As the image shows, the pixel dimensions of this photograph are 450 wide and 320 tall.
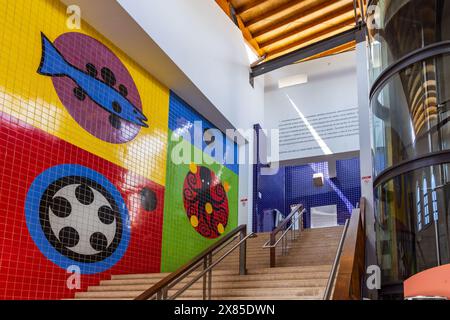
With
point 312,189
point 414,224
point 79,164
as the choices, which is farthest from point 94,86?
point 312,189

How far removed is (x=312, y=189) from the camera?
1599 cm

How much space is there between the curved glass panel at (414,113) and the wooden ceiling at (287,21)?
656 centimetres

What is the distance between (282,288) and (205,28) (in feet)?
22.9

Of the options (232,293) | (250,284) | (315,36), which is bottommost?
(232,293)

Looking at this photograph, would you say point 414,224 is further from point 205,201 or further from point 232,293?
point 205,201

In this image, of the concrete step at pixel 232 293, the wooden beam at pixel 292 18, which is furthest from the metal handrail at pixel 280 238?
the wooden beam at pixel 292 18

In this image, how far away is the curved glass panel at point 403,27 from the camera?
22.9 feet

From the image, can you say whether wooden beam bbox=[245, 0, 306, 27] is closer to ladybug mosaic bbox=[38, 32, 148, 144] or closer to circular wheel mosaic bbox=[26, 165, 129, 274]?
ladybug mosaic bbox=[38, 32, 148, 144]

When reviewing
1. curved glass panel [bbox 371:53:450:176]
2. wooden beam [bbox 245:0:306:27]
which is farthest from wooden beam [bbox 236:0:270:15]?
curved glass panel [bbox 371:53:450:176]

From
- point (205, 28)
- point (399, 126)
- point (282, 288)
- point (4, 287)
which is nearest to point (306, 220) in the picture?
point (205, 28)

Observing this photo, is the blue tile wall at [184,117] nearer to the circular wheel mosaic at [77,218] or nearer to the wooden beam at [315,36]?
the circular wheel mosaic at [77,218]

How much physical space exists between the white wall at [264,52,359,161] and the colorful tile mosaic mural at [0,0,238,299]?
4.14m

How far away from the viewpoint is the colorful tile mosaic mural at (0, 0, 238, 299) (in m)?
6.53

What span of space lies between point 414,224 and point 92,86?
529 cm
